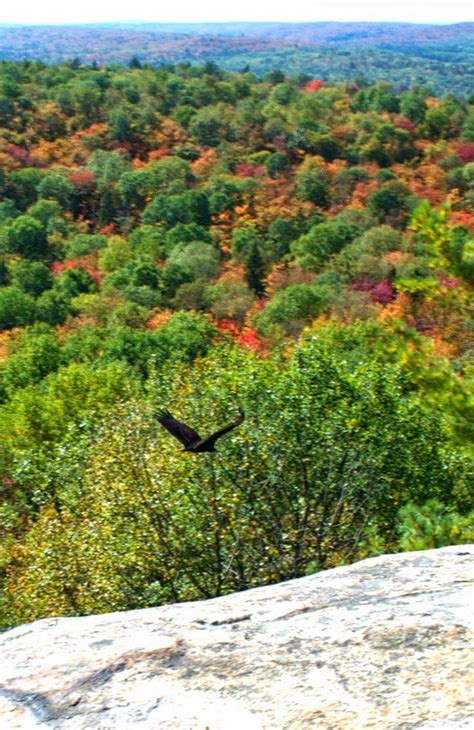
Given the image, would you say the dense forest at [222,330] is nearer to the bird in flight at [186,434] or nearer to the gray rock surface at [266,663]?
the gray rock surface at [266,663]

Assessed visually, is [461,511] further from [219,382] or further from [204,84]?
[204,84]

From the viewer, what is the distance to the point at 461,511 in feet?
55.5

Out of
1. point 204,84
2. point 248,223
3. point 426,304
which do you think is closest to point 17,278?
point 248,223

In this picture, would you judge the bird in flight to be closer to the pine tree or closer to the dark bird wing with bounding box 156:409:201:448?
the dark bird wing with bounding box 156:409:201:448

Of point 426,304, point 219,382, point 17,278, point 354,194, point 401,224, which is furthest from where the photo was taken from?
point 354,194

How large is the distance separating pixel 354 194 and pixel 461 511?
6973 cm

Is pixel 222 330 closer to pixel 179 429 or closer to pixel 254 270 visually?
pixel 254 270

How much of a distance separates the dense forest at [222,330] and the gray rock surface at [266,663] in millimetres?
4931

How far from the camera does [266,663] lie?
680cm

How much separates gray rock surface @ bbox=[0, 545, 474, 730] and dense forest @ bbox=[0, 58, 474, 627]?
493 centimetres

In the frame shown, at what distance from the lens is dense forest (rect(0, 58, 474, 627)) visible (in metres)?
14.6

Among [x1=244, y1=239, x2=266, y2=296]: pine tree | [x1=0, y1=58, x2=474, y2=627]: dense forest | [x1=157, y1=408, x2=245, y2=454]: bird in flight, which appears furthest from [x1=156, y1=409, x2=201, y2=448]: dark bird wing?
[x1=244, y1=239, x2=266, y2=296]: pine tree

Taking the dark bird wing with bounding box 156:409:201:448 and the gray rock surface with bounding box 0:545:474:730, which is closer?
the gray rock surface with bounding box 0:545:474:730

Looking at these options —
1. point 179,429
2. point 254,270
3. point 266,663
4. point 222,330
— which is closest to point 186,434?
point 179,429
